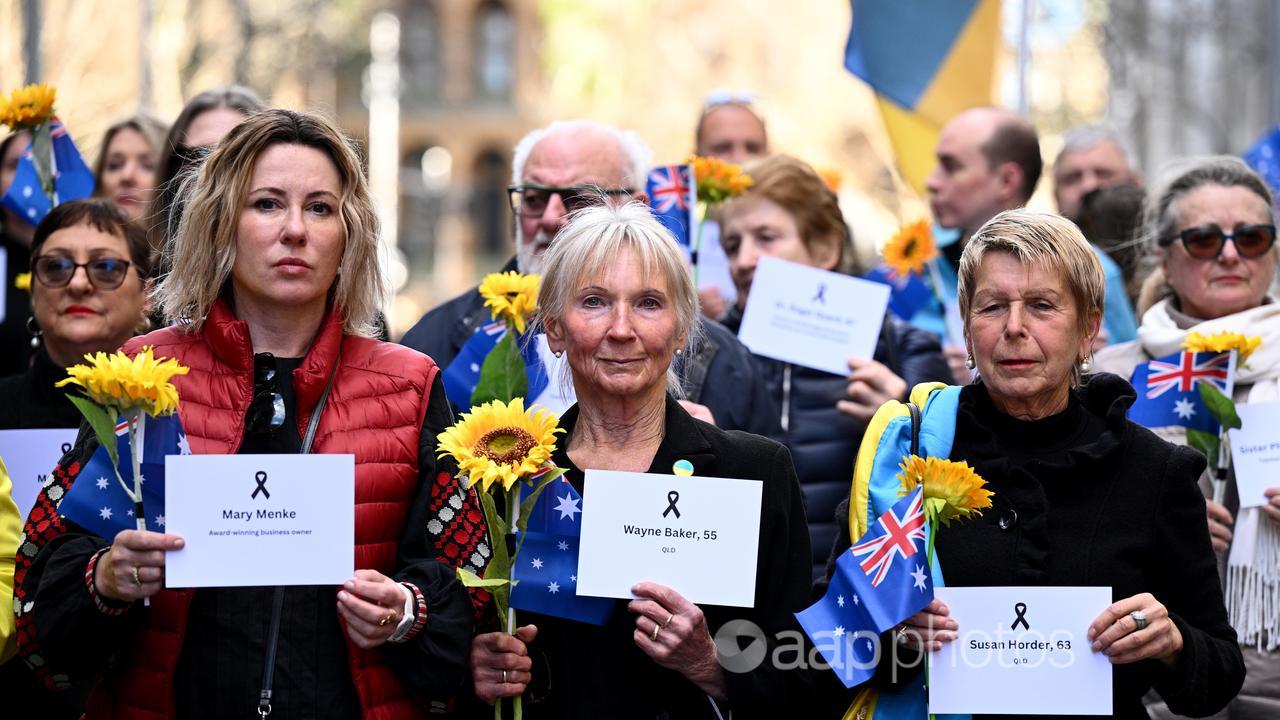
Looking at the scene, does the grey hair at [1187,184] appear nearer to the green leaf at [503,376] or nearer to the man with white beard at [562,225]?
the man with white beard at [562,225]

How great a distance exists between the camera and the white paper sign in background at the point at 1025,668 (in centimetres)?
359

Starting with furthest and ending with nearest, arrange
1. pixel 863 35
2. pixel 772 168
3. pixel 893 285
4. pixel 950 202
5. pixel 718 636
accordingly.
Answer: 1. pixel 863 35
2. pixel 950 202
3. pixel 893 285
4. pixel 772 168
5. pixel 718 636

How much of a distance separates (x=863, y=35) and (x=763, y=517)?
215 inches

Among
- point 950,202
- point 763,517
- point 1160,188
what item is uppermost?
point 950,202

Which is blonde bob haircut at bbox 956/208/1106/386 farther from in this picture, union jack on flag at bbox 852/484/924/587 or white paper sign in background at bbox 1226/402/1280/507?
white paper sign in background at bbox 1226/402/1280/507

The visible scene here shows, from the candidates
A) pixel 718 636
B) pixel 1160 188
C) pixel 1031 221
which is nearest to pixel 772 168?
pixel 1160 188

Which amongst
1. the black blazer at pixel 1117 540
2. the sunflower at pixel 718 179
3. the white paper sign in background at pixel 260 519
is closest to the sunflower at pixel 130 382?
the white paper sign in background at pixel 260 519

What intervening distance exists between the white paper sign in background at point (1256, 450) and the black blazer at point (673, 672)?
1.58 metres

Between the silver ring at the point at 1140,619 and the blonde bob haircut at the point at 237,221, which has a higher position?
the blonde bob haircut at the point at 237,221

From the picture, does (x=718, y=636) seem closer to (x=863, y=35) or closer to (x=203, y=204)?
(x=203, y=204)

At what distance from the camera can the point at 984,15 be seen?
29.6ft

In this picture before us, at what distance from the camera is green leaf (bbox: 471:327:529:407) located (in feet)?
14.3

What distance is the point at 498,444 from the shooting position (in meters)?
3.53

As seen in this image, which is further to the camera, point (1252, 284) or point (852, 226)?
point (852, 226)
